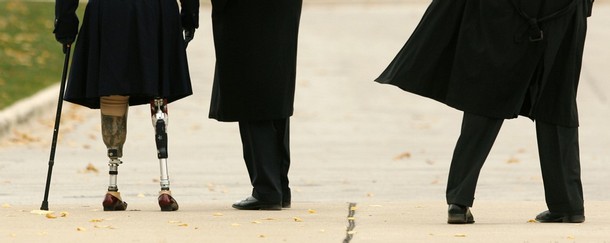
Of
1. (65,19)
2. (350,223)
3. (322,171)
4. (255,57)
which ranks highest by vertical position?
(65,19)

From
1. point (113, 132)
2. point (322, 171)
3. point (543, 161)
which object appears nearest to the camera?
point (543, 161)

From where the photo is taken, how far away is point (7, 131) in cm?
1382

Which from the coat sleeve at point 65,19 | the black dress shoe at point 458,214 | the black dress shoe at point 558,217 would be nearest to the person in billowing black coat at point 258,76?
the coat sleeve at point 65,19

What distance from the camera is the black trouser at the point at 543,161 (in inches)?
290

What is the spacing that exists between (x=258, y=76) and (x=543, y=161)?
5.75 ft

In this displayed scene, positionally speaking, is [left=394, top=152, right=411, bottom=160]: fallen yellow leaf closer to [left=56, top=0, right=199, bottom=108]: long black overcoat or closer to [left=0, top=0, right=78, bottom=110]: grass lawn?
[left=0, top=0, right=78, bottom=110]: grass lawn

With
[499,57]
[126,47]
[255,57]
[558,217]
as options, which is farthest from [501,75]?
[126,47]

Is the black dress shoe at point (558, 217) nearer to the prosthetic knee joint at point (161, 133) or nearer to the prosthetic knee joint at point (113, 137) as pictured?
the prosthetic knee joint at point (161, 133)

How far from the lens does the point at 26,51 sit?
20.9m

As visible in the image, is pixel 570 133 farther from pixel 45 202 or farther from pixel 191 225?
pixel 45 202

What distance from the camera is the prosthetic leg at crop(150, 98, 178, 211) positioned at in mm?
8078

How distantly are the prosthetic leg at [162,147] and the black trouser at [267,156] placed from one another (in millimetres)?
477

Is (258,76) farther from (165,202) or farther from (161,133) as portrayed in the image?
(165,202)

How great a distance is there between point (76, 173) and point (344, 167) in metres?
2.20
